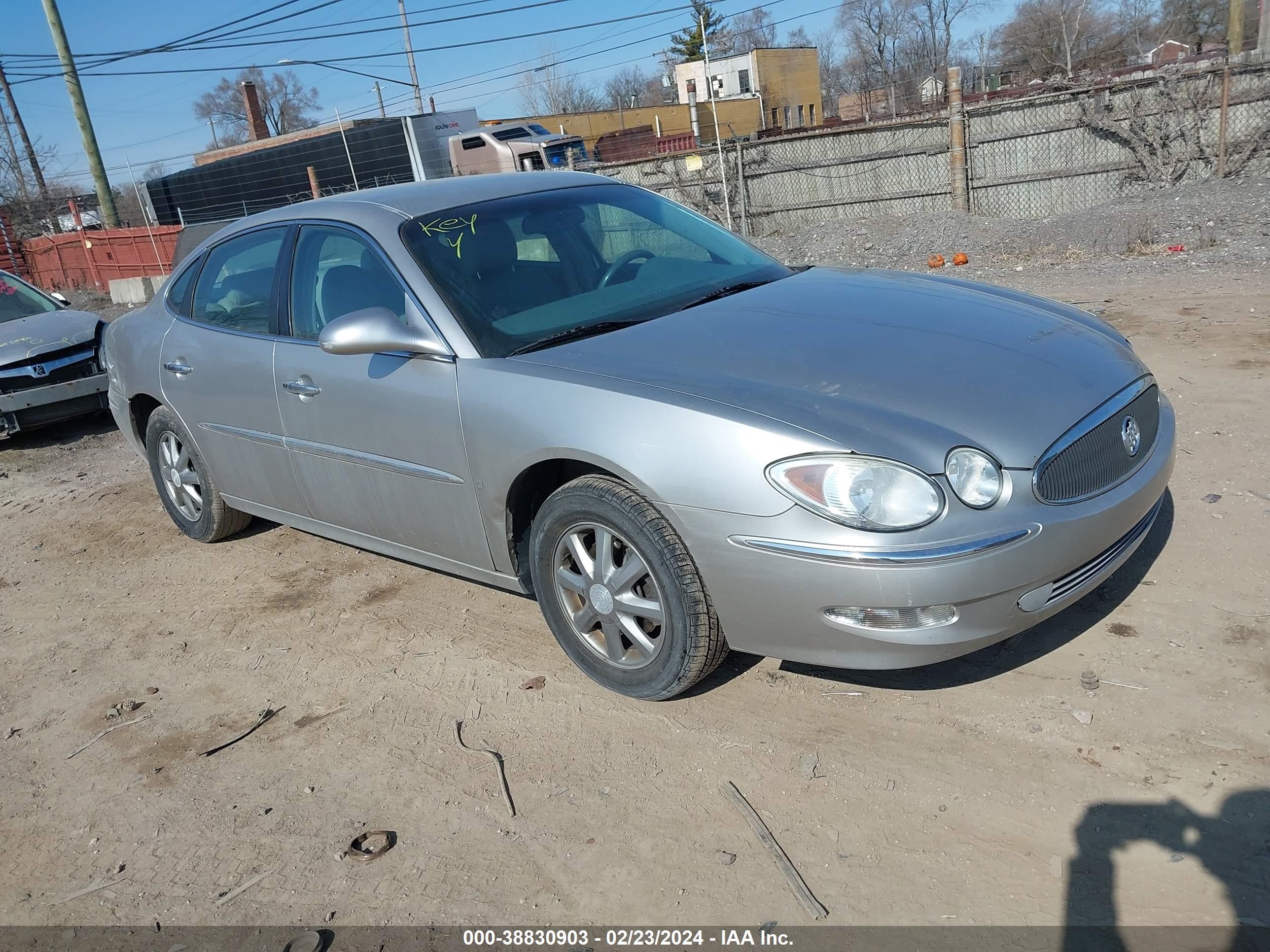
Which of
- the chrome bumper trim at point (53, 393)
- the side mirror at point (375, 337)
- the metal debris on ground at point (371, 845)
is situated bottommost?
the metal debris on ground at point (371, 845)

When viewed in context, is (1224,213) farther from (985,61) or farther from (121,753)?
(985,61)

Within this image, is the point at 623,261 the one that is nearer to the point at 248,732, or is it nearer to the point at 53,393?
the point at 248,732

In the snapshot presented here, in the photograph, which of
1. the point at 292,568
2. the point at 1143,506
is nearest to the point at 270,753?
the point at 292,568

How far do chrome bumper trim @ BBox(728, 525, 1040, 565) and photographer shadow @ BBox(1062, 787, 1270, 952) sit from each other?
28.3 inches

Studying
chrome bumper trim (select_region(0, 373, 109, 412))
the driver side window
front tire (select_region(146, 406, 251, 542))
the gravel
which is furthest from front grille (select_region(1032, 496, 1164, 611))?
chrome bumper trim (select_region(0, 373, 109, 412))

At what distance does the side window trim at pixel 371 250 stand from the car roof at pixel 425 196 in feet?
0.10

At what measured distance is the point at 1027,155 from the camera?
14.3 m

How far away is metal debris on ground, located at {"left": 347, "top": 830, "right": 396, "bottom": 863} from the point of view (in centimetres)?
279

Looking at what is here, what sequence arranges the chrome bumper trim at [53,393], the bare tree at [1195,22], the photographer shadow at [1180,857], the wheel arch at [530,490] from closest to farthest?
the photographer shadow at [1180,857] < the wheel arch at [530,490] < the chrome bumper trim at [53,393] < the bare tree at [1195,22]

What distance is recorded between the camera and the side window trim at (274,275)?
428 centimetres

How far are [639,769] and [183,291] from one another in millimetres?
3645

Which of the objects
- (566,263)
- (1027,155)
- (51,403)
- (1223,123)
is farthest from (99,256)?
(566,263)

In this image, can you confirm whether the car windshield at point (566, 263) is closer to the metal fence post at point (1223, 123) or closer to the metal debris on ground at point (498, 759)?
the metal debris on ground at point (498, 759)

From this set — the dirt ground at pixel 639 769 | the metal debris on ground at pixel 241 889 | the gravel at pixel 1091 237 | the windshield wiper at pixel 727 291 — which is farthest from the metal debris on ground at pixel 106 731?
the gravel at pixel 1091 237
